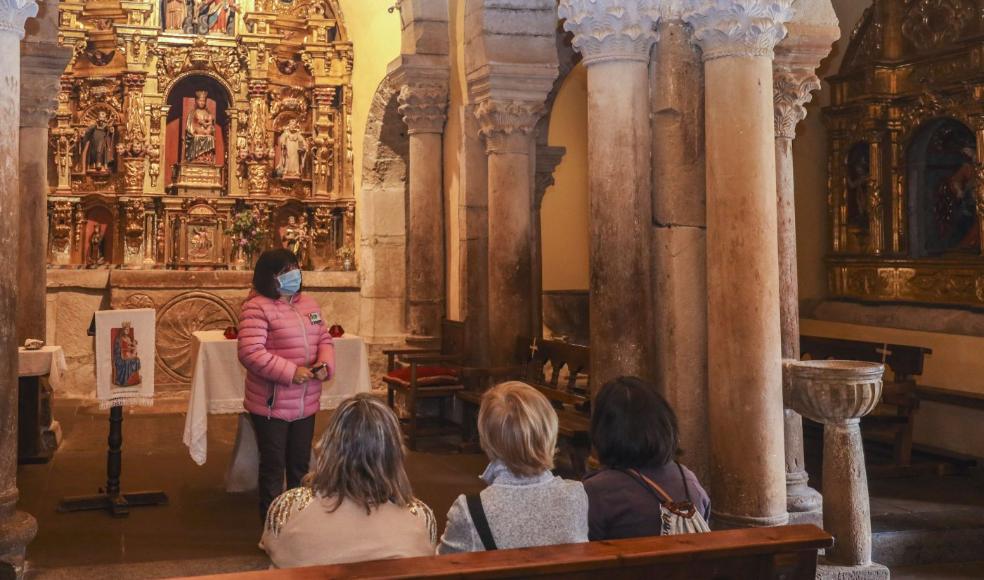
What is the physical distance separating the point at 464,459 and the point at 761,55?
3918 millimetres

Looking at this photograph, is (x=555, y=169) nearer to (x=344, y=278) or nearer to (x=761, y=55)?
(x=344, y=278)

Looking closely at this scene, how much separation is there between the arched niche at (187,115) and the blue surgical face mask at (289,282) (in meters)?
8.25

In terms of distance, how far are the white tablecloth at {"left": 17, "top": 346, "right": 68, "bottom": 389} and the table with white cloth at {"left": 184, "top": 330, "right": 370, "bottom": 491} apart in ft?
3.22

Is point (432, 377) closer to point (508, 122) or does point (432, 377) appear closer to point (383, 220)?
point (508, 122)

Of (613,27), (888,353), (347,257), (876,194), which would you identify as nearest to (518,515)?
(613,27)

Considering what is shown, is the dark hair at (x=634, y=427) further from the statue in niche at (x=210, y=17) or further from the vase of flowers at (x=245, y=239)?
the statue in niche at (x=210, y=17)

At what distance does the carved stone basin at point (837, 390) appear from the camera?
4.81 meters

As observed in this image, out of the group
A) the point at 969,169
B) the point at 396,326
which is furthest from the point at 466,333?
the point at 969,169

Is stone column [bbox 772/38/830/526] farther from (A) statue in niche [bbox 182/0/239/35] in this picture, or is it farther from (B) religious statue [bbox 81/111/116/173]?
(B) religious statue [bbox 81/111/116/173]

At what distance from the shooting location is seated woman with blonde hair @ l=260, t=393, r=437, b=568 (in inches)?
105

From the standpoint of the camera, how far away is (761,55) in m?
5.05

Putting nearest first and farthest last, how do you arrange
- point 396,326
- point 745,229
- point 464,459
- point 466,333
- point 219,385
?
1. point 745,229
2. point 219,385
3. point 464,459
4. point 466,333
5. point 396,326

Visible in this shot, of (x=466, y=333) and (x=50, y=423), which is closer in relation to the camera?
(x=50, y=423)

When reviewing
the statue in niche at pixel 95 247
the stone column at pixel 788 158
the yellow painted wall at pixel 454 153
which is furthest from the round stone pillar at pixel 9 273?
the statue in niche at pixel 95 247
